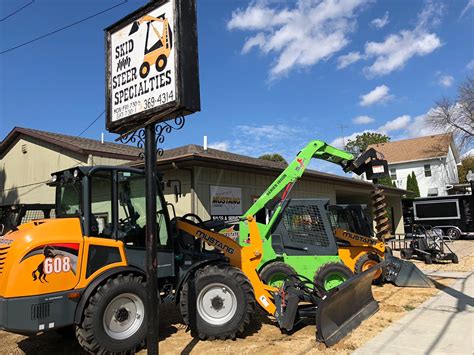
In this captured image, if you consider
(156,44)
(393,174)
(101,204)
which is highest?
(393,174)

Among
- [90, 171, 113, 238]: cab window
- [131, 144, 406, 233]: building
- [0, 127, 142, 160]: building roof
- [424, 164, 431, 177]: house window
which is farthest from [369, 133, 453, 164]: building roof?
[90, 171, 113, 238]: cab window

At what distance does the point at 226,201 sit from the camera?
12.5m

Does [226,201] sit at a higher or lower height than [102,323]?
higher

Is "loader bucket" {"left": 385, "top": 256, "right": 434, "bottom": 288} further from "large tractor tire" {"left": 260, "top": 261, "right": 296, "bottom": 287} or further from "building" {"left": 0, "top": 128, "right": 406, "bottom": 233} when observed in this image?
"building" {"left": 0, "top": 128, "right": 406, "bottom": 233}

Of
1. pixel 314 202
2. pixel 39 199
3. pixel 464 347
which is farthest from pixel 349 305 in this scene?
pixel 39 199

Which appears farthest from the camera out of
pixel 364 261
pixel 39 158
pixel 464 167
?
pixel 464 167

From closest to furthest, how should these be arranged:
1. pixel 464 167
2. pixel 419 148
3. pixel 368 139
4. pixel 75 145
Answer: pixel 75 145
pixel 419 148
pixel 464 167
pixel 368 139

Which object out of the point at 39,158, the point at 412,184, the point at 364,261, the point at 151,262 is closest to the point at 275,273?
the point at 364,261

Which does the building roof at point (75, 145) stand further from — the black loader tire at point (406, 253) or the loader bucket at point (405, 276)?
the black loader tire at point (406, 253)

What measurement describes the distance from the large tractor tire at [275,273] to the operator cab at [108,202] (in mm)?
2547

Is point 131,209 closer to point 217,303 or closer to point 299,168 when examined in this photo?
point 217,303

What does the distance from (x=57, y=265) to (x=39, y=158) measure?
14328 mm

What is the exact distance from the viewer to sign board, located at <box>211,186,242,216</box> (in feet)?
39.6

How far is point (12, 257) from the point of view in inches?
195
